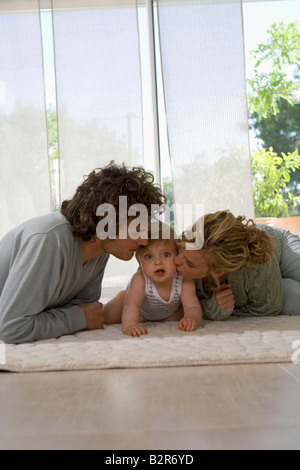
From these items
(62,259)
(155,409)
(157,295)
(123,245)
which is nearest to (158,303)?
(157,295)

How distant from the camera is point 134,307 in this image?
1.92 m

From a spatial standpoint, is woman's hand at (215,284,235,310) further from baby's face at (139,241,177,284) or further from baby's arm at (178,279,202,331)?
baby's face at (139,241,177,284)

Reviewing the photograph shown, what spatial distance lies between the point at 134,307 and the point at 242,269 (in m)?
0.44

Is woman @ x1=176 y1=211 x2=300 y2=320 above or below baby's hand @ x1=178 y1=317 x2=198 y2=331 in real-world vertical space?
above

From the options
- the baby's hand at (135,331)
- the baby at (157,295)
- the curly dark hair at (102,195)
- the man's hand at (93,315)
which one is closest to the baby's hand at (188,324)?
the baby at (157,295)

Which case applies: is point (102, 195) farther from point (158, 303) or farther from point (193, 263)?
point (158, 303)

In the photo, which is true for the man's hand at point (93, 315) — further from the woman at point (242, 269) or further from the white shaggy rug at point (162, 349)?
the woman at point (242, 269)

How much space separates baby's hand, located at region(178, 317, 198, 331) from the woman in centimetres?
17

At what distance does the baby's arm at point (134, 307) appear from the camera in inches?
70.6

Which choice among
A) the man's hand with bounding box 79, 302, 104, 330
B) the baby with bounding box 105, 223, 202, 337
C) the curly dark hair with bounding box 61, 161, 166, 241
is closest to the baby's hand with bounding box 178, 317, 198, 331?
the baby with bounding box 105, 223, 202, 337

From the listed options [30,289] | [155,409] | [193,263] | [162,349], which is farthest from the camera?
[193,263]

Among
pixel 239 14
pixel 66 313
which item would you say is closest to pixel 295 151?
pixel 239 14

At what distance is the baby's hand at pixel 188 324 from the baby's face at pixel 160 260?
0.18 meters

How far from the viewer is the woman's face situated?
185cm
